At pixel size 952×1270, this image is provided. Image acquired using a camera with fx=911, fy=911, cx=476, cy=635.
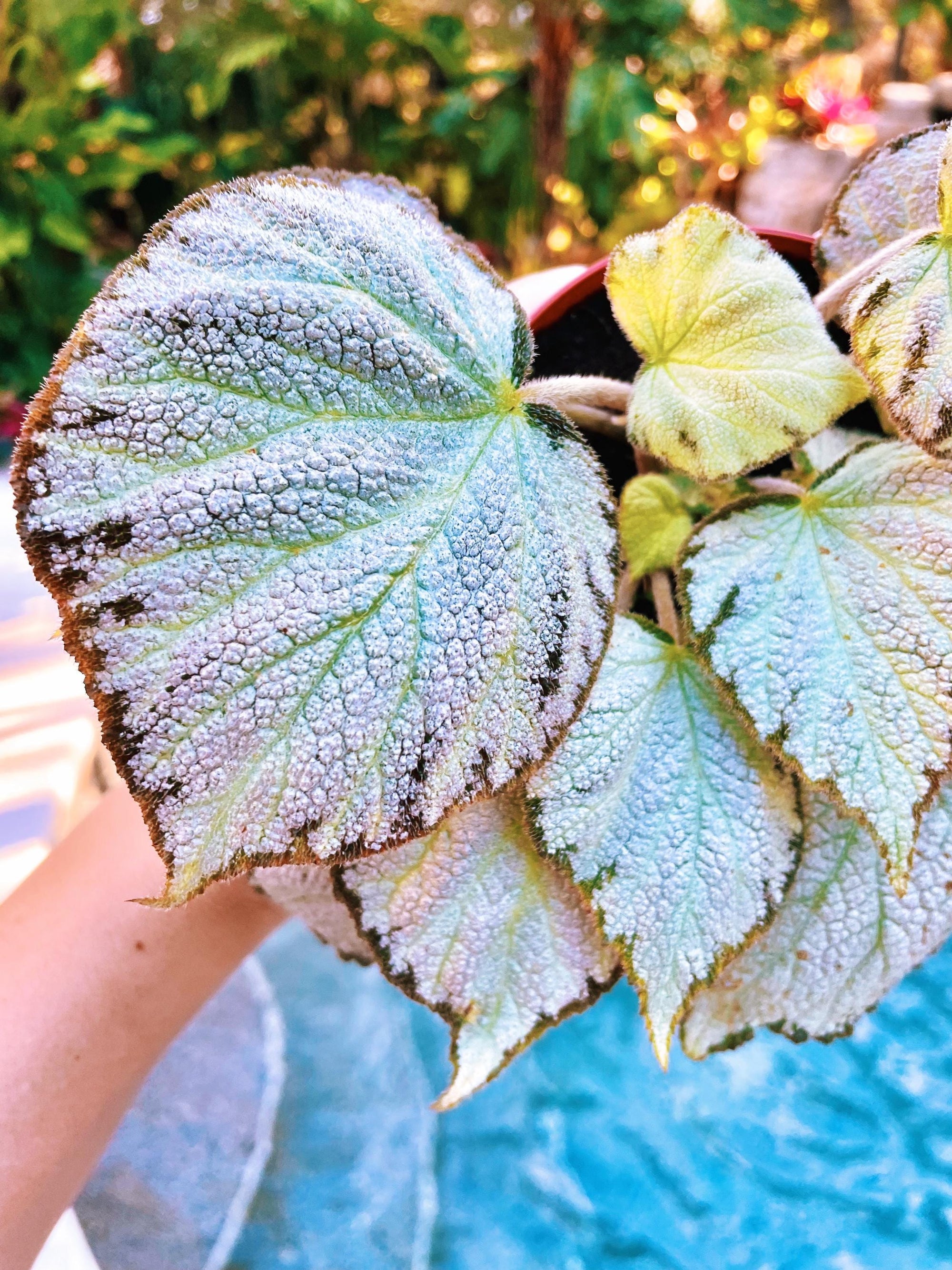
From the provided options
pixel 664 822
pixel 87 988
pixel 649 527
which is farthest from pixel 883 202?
pixel 87 988

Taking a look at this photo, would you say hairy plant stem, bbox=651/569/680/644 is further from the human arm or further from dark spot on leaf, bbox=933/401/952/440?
the human arm

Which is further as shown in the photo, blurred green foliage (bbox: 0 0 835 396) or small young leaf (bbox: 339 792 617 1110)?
blurred green foliage (bbox: 0 0 835 396)

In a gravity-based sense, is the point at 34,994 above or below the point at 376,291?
below

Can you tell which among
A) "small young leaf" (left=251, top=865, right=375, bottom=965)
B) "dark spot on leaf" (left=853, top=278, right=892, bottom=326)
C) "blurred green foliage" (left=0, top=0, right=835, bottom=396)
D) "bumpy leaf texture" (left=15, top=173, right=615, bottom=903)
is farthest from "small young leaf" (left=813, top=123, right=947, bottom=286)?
"blurred green foliage" (left=0, top=0, right=835, bottom=396)

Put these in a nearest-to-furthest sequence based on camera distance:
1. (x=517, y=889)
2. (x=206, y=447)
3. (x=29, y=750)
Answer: (x=206, y=447) → (x=517, y=889) → (x=29, y=750)

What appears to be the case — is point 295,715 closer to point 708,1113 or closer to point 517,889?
point 517,889

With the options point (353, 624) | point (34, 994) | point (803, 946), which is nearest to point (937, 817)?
point (803, 946)

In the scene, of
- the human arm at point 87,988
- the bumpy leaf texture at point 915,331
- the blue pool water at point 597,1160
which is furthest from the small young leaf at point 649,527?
the blue pool water at point 597,1160
